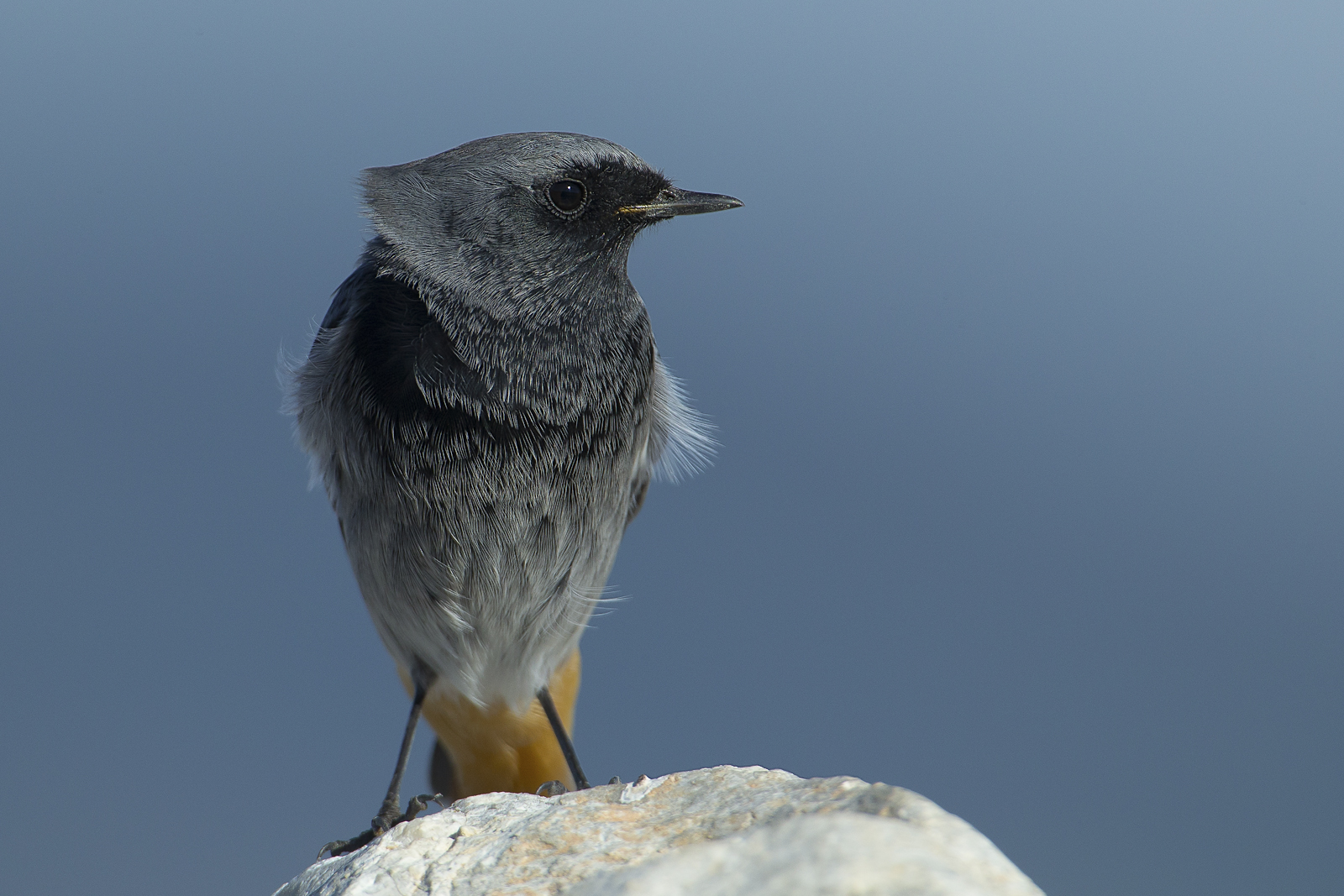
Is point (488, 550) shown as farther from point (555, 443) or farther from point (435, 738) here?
point (435, 738)

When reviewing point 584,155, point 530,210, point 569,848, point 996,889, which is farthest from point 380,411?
point 996,889

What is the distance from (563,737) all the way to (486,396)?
1334 mm

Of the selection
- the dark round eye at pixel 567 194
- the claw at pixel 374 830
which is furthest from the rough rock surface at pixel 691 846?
the dark round eye at pixel 567 194

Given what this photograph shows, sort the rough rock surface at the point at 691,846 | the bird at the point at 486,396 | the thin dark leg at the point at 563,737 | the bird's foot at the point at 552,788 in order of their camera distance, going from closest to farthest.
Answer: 1. the rough rock surface at the point at 691,846
2. the bird at the point at 486,396
3. the bird's foot at the point at 552,788
4. the thin dark leg at the point at 563,737

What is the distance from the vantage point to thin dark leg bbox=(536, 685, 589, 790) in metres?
3.48

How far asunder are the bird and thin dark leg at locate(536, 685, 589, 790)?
→ 179 mm

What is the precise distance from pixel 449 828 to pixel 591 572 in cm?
110

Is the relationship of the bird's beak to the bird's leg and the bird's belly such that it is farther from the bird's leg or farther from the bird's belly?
the bird's leg

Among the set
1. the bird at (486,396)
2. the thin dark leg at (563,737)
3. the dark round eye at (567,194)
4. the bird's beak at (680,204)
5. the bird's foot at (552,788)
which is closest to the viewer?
the bird at (486,396)

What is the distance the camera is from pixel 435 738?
12.2 ft

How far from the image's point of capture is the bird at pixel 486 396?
2889 millimetres

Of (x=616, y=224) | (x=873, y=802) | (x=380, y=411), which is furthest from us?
(x=616, y=224)

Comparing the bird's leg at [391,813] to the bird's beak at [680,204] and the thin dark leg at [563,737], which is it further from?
the bird's beak at [680,204]

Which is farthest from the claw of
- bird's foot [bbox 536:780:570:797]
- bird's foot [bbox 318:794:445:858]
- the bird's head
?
the bird's head
